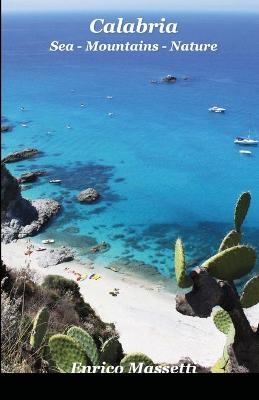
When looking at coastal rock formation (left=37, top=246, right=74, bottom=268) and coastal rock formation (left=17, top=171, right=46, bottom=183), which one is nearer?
coastal rock formation (left=37, top=246, right=74, bottom=268)

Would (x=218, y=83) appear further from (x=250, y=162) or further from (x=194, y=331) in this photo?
(x=194, y=331)

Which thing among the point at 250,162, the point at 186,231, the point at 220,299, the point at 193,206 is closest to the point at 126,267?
the point at 186,231

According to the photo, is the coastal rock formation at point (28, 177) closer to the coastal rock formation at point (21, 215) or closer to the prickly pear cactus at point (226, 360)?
the coastal rock formation at point (21, 215)

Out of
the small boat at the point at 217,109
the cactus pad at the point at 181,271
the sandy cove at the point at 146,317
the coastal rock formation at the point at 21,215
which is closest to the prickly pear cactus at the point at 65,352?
the cactus pad at the point at 181,271

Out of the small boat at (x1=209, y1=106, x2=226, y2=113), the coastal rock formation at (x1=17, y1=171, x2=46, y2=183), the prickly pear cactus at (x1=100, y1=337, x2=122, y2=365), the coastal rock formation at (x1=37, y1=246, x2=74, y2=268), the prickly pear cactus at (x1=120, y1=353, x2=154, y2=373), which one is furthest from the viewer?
the small boat at (x1=209, y1=106, x2=226, y2=113)

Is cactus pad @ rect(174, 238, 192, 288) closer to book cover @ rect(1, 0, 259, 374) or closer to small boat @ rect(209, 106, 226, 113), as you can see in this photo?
book cover @ rect(1, 0, 259, 374)

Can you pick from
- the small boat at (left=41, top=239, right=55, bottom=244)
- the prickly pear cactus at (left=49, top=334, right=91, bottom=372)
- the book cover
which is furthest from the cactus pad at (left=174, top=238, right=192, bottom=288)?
the small boat at (left=41, top=239, right=55, bottom=244)
